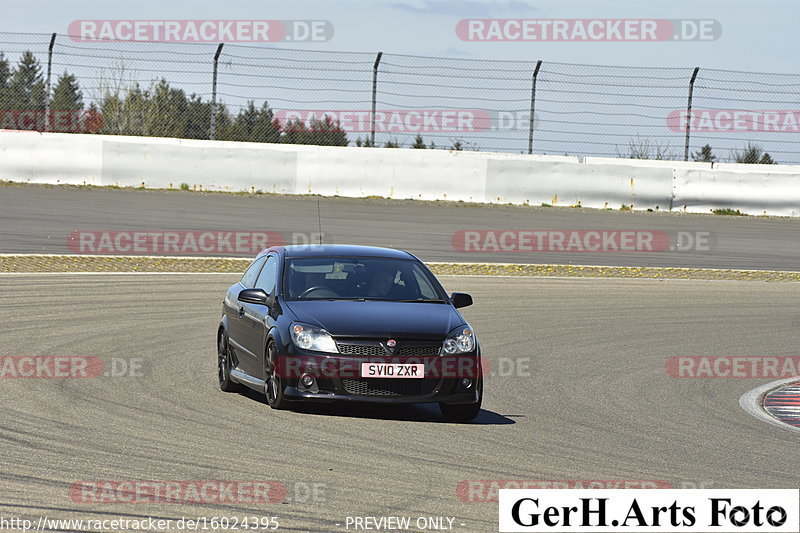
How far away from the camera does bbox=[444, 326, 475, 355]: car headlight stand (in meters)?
9.76

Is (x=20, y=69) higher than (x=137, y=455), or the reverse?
(x=20, y=69)

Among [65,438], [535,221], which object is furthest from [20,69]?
[65,438]

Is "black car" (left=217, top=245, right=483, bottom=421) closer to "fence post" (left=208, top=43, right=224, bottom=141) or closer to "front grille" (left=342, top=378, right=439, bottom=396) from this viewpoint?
"front grille" (left=342, top=378, right=439, bottom=396)

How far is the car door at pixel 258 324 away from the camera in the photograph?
10320 millimetres

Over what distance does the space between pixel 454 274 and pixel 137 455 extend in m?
13.3

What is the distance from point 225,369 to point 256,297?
91 cm

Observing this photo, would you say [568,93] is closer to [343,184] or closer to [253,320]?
[343,184]

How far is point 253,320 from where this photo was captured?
10688 mm

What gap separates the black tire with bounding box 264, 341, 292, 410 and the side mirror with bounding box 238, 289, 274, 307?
504mm

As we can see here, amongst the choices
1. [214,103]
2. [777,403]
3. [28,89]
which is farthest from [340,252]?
[28,89]

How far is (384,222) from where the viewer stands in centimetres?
2531

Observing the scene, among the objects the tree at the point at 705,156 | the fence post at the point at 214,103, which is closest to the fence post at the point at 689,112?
the tree at the point at 705,156

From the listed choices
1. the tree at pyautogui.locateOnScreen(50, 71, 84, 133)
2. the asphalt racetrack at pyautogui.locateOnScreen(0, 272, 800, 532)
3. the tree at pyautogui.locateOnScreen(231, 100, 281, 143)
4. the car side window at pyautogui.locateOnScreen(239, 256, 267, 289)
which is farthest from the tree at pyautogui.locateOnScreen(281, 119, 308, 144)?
the car side window at pyautogui.locateOnScreen(239, 256, 267, 289)

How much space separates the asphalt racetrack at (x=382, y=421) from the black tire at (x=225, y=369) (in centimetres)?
16
